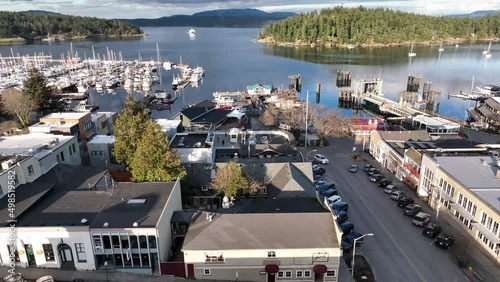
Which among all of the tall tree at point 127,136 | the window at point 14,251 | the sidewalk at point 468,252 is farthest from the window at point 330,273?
the tall tree at point 127,136

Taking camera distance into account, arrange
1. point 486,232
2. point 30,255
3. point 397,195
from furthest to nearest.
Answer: point 397,195, point 486,232, point 30,255

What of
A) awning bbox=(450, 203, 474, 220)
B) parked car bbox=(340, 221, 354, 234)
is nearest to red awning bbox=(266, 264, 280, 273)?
parked car bbox=(340, 221, 354, 234)

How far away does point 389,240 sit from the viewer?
25141 millimetres

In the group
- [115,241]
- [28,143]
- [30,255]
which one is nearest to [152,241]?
[115,241]

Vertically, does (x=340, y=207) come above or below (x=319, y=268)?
below

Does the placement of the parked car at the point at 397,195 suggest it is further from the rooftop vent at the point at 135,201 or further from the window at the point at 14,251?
the window at the point at 14,251

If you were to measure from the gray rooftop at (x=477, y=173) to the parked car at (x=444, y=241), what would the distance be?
11.1ft

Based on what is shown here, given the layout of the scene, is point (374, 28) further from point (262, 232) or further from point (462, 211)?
point (262, 232)

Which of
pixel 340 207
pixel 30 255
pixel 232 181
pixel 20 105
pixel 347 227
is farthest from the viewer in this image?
pixel 20 105

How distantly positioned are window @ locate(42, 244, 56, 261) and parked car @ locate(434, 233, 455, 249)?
80.8 ft

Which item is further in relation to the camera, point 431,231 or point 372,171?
point 372,171

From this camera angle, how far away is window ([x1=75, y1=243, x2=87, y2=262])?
2006cm

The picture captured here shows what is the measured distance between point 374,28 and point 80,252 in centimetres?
17465

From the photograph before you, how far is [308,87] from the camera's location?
9375cm
